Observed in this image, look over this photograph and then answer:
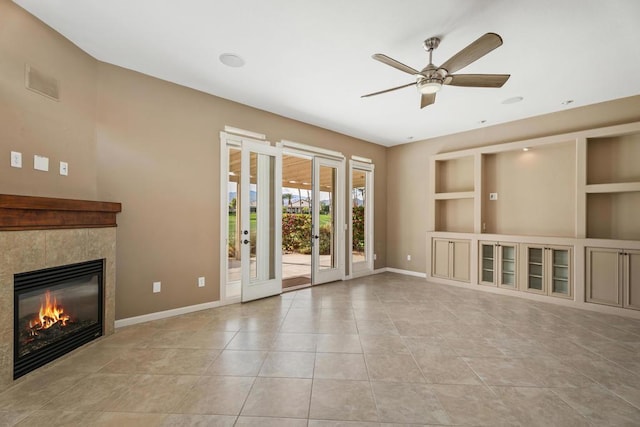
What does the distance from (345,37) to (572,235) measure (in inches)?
184

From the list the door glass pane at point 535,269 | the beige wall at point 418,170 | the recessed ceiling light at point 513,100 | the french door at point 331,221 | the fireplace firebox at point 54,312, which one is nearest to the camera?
the fireplace firebox at point 54,312

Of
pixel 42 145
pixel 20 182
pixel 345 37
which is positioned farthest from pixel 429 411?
pixel 42 145

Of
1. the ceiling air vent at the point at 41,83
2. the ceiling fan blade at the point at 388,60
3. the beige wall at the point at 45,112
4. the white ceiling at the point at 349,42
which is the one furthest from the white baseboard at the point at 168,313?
the ceiling fan blade at the point at 388,60

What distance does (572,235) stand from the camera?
4504 millimetres

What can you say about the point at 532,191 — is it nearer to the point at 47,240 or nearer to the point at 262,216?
the point at 262,216

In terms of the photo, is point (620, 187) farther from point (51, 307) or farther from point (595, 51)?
point (51, 307)

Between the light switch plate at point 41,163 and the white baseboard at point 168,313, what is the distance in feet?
5.97

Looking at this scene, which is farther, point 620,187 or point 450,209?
point 450,209

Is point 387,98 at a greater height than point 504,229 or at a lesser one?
greater

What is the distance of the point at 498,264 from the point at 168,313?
5278mm

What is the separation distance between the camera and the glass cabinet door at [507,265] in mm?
4809

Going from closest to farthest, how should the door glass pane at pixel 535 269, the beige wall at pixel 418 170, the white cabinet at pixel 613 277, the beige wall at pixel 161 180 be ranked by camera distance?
the beige wall at pixel 161 180 → the white cabinet at pixel 613 277 → the door glass pane at pixel 535 269 → the beige wall at pixel 418 170

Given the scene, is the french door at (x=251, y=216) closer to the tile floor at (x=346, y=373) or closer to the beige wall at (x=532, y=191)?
the tile floor at (x=346, y=373)

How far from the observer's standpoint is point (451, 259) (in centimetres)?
550
